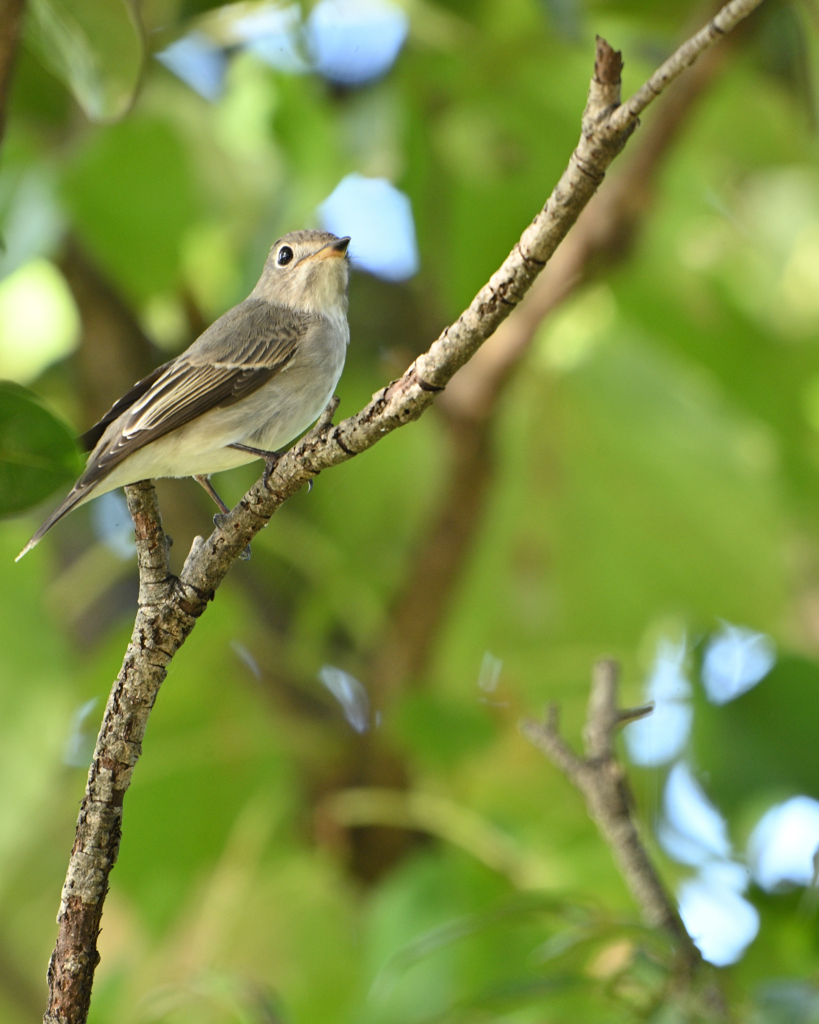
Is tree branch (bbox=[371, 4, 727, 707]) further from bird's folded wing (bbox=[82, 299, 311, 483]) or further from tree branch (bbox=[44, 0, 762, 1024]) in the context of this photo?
tree branch (bbox=[44, 0, 762, 1024])

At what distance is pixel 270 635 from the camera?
3.74 meters

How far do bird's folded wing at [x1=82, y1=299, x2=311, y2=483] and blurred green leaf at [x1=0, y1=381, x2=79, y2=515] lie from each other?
1.27 ft

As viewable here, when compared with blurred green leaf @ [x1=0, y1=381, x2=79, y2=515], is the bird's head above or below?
above

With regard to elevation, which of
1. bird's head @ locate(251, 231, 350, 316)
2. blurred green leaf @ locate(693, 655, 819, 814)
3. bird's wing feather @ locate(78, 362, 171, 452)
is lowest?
blurred green leaf @ locate(693, 655, 819, 814)

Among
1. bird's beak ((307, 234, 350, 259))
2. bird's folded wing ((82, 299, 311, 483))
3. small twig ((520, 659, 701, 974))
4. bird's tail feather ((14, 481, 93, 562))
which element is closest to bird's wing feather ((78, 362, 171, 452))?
bird's folded wing ((82, 299, 311, 483))

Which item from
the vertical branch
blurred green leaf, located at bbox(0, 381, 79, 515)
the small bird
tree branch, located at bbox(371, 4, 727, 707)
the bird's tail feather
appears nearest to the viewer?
the vertical branch

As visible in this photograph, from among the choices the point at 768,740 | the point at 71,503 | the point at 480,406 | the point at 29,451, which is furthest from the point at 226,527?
the point at 480,406

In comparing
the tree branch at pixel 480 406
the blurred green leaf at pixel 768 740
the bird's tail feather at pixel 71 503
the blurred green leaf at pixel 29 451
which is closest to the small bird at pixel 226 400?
the bird's tail feather at pixel 71 503

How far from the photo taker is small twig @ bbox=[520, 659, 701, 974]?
6.47 ft

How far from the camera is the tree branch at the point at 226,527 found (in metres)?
0.88

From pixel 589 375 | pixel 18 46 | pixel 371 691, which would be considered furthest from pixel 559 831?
pixel 18 46

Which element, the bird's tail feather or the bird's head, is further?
the bird's head

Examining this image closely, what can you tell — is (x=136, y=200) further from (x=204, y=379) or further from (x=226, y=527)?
(x=226, y=527)

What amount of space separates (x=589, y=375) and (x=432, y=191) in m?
0.78
